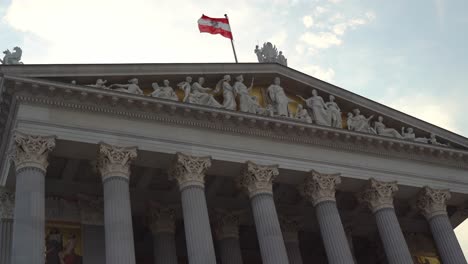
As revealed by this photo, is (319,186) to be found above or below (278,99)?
below

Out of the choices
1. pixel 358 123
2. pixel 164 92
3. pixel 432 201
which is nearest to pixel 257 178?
pixel 164 92

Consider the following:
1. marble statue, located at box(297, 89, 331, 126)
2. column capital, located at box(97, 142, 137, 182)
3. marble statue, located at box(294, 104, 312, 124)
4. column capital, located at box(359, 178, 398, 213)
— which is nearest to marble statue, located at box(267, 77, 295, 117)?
marble statue, located at box(294, 104, 312, 124)

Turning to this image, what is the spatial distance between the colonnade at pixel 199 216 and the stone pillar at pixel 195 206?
37 millimetres

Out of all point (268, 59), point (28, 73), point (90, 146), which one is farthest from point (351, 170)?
point (28, 73)

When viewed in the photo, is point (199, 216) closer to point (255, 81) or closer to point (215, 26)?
point (255, 81)

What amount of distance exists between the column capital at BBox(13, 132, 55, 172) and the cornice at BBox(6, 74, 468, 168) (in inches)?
68.4

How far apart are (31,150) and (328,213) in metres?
12.9

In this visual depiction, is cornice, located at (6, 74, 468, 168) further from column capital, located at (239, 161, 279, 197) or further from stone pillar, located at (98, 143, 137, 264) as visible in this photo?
stone pillar, located at (98, 143, 137, 264)

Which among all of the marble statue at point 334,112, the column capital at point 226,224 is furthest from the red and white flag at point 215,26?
the column capital at point 226,224

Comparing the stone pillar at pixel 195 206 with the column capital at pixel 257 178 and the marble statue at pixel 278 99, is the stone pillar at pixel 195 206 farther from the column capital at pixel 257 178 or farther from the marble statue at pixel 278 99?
the marble statue at pixel 278 99

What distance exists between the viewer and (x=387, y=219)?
28.8m

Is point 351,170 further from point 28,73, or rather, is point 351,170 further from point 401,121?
point 28,73

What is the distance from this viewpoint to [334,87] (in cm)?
3158

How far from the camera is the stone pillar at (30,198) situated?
812 inches
